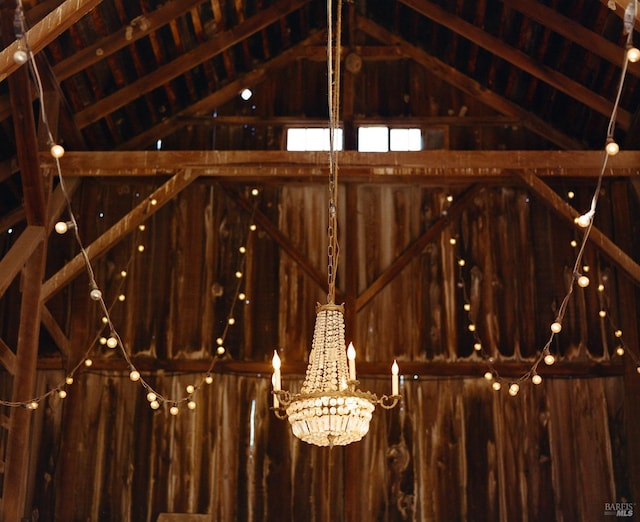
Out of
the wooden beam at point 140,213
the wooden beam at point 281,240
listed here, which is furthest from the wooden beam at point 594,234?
the wooden beam at point 140,213

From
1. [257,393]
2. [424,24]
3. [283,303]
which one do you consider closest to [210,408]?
[257,393]

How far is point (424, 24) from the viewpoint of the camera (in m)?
9.48

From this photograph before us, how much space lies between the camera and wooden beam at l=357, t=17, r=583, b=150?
9422 millimetres

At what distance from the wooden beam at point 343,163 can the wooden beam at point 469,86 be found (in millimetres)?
1340

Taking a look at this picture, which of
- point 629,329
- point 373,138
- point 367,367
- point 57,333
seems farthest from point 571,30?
point 57,333

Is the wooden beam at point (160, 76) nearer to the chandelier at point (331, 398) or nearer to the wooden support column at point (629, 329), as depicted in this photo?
the chandelier at point (331, 398)

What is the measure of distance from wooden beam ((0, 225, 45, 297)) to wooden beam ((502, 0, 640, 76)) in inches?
175

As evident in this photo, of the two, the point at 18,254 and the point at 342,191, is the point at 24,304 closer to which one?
the point at 18,254

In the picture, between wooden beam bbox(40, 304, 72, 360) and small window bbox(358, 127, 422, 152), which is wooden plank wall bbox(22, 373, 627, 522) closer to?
wooden beam bbox(40, 304, 72, 360)

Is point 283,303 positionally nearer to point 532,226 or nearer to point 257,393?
point 257,393

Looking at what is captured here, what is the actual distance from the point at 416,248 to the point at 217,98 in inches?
101

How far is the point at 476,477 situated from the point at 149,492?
3002 mm

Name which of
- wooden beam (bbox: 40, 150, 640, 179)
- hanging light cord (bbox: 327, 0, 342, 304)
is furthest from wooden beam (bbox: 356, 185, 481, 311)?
hanging light cord (bbox: 327, 0, 342, 304)

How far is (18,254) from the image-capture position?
7.66 metres
